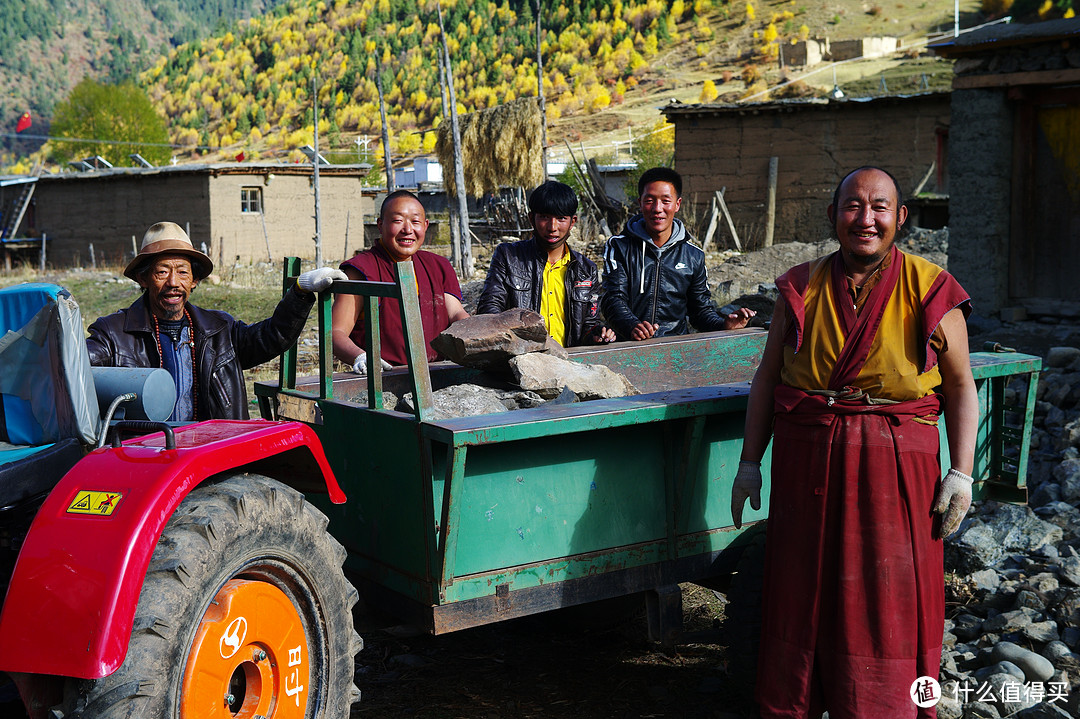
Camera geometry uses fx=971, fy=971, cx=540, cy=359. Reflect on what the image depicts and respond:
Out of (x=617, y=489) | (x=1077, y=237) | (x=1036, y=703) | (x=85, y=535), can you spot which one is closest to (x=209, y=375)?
(x=85, y=535)

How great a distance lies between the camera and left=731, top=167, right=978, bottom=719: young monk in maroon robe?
2947mm

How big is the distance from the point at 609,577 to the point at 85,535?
165 cm

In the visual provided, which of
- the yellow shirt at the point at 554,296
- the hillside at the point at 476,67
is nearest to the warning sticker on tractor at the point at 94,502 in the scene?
the yellow shirt at the point at 554,296

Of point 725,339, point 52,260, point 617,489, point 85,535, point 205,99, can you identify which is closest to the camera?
point 85,535

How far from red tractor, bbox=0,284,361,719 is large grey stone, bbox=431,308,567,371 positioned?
98 cm

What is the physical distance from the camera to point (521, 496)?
305 cm

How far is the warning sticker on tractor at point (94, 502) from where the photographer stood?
2.35 meters

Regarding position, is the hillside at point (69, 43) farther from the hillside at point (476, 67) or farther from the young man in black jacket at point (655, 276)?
the young man in black jacket at point (655, 276)

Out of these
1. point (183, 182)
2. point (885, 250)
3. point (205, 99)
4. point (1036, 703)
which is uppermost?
point (205, 99)

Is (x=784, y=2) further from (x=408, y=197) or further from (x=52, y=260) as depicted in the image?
(x=408, y=197)

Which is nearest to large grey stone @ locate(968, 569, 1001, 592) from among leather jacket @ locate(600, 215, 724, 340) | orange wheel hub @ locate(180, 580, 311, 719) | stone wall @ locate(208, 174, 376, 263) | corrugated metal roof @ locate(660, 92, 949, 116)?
leather jacket @ locate(600, 215, 724, 340)

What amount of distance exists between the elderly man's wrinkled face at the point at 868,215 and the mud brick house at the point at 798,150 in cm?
1621

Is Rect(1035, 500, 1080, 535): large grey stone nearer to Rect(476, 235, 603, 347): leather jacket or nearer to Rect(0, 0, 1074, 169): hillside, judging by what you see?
Rect(476, 235, 603, 347): leather jacket

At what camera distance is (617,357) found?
4.64 m
